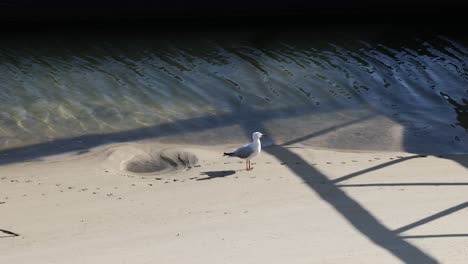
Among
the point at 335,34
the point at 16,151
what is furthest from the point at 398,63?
the point at 16,151

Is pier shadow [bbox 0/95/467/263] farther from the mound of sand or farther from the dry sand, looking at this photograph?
the mound of sand

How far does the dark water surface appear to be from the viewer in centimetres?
1109

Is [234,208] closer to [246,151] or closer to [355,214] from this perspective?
[355,214]

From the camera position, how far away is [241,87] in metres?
13.3

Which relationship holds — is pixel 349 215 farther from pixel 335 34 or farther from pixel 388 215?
pixel 335 34

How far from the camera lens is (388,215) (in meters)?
7.45

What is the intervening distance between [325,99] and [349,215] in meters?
5.33

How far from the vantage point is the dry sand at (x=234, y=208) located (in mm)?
6602

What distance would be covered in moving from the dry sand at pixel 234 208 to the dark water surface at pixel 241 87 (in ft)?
3.28

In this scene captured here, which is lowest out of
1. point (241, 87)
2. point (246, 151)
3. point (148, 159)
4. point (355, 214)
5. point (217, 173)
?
point (355, 214)

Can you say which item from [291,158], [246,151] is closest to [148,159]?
[246,151]

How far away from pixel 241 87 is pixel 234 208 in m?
5.70

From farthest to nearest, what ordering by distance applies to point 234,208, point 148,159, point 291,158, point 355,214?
1. point 148,159
2. point 291,158
3. point 234,208
4. point 355,214

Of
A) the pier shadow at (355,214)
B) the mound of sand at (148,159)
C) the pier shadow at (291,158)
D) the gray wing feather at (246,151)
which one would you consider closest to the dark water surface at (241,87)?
the pier shadow at (291,158)
